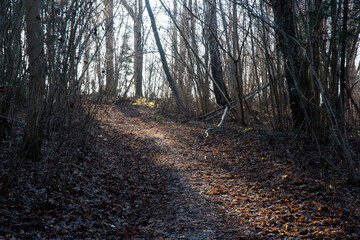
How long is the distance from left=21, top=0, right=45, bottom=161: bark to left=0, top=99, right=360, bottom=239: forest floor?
542 millimetres

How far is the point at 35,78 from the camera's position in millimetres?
3916

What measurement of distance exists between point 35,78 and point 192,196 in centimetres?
289

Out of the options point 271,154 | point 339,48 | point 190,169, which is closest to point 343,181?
point 271,154

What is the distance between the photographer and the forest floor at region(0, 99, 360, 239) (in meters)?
3.17

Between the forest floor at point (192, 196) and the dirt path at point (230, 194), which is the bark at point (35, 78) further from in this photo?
the dirt path at point (230, 194)

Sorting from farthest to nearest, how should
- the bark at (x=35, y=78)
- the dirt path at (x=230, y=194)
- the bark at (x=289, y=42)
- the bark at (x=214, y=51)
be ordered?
1. the bark at (x=214, y=51)
2. the bark at (x=289, y=42)
3. the bark at (x=35, y=78)
4. the dirt path at (x=230, y=194)

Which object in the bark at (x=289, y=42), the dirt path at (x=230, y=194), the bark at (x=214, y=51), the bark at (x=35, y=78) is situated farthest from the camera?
the bark at (x=214, y=51)

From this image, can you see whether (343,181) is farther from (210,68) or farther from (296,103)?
(210,68)

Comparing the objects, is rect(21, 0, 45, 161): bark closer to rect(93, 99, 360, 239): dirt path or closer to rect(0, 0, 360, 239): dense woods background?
rect(0, 0, 360, 239): dense woods background

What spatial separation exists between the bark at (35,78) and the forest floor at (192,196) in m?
0.54

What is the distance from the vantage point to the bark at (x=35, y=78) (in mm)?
3861

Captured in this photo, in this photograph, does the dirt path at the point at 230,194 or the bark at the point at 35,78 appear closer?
the dirt path at the point at 230,194

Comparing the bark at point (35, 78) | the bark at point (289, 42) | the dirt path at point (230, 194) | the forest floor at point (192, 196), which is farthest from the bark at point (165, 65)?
the bark at point (35, 78)

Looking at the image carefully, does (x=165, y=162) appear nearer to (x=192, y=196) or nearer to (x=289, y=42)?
(x=192, y=196)
